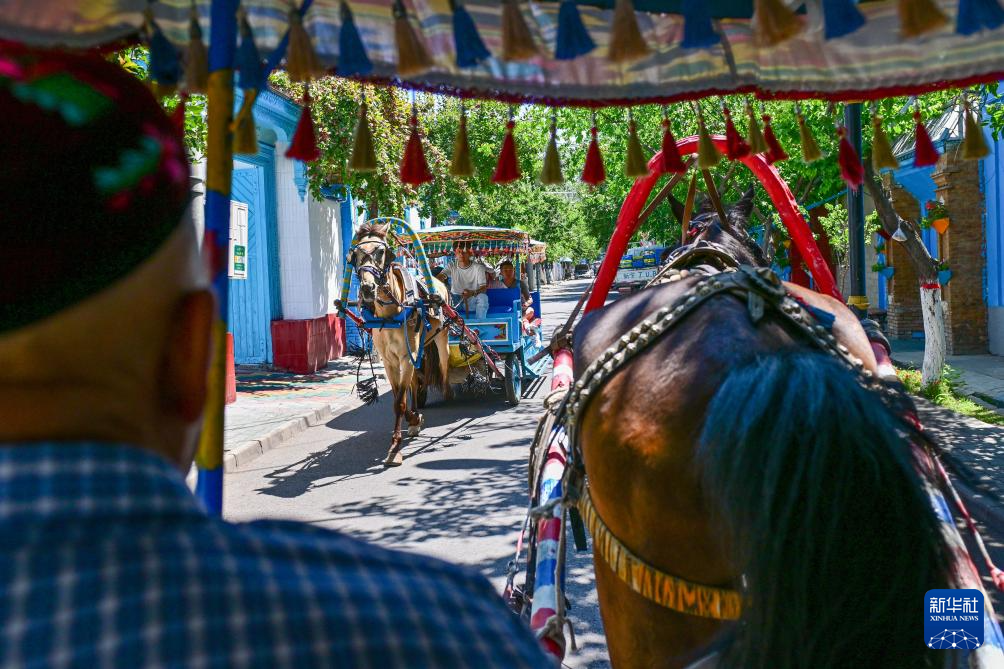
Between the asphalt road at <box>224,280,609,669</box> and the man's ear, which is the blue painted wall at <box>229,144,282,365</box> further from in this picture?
the man's ear

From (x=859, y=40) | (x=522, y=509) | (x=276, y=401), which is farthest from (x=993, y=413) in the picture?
(x=276, y=401)

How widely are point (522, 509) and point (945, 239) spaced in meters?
11.4

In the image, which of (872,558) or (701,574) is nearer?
(872,558)

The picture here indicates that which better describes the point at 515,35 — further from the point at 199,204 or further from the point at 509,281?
the point at 509,281

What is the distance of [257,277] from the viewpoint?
615 inches

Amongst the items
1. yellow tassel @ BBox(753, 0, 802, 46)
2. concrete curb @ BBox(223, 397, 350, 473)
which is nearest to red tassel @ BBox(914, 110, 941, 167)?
yellow tassel @ BBox(753, 0, 802, 46)

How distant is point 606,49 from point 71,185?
2290 mm

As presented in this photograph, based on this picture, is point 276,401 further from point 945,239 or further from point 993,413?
point 945,239

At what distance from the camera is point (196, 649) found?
2.14 ft

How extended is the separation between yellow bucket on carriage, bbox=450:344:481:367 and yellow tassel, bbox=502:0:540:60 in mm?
8864

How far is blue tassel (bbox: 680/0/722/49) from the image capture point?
209 centimetres

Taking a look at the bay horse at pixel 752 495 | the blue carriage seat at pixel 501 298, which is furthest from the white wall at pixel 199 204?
the blue carriage seat at pixel 501 298

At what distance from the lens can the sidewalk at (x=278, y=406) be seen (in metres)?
8.98

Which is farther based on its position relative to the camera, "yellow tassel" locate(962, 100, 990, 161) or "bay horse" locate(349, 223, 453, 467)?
"bay horse" locate(349, 223, 453, 467)
